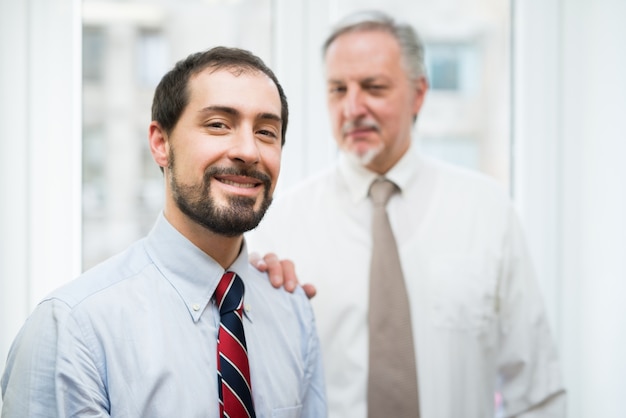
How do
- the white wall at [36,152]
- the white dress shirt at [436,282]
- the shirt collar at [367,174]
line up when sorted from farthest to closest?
the white wall at [36,152] < the shirt collar at [367,174] < the white dress shirt at [436,282]

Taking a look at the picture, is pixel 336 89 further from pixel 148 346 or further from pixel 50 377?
pixel 50 377

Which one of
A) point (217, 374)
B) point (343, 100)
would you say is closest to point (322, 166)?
point (343, 100)

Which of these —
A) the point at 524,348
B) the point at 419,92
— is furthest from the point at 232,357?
the point at 419,92

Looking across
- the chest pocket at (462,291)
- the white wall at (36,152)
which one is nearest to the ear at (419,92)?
the chest pocket at (462,291)

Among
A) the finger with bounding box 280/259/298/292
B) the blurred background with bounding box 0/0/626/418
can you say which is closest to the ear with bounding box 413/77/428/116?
the blurred background with bounding box 0/0/626/418

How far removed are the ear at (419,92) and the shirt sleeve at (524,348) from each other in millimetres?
481

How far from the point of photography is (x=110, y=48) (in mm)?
2031

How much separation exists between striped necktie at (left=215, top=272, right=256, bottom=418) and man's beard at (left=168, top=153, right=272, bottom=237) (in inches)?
5.3

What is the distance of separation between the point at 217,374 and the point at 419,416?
0.68 metres

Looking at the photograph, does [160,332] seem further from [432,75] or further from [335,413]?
[432,75]

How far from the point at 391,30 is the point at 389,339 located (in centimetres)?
91

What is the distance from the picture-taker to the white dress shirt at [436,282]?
1.63 metres

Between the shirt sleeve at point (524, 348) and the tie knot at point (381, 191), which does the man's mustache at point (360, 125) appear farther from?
the shirt sleeve at point (524, 348)

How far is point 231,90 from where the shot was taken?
3.68 ft
